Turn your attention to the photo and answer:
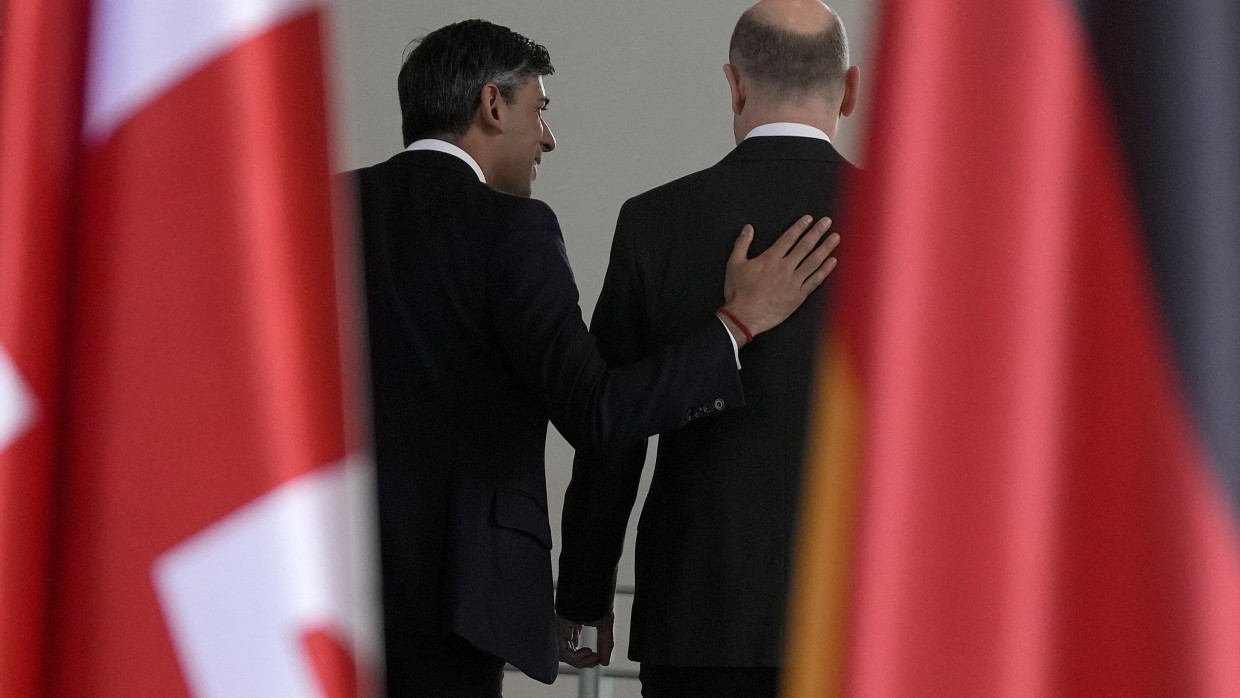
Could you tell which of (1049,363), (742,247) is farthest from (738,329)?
(1049,363)

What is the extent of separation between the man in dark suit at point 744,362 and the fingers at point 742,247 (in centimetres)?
3

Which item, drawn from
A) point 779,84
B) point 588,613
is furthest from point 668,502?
point 779,84

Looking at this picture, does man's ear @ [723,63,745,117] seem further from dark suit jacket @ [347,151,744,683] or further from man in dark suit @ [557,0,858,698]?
dark suit jacket @ [347,151,744,683]

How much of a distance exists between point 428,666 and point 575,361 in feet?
1.39

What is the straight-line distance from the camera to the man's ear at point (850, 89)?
1.68 metres

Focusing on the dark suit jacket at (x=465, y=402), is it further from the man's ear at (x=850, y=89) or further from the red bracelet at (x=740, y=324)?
the man's ear at (x=850, y=89)

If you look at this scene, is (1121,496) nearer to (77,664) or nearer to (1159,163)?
(1159,163)

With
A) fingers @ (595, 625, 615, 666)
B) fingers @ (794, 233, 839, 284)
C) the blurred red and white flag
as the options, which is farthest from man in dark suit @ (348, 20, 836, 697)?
the blurred red and white flag

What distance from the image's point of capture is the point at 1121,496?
0.47 meters

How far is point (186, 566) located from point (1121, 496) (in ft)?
1.11

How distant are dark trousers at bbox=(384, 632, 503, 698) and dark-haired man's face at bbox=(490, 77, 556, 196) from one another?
23.3 inches

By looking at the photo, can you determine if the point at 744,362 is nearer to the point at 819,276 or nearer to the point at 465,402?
the point at 819,276

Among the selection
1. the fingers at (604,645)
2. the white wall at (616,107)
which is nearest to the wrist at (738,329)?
the fingers at (604,645)

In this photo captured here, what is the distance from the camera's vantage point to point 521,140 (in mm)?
1800
